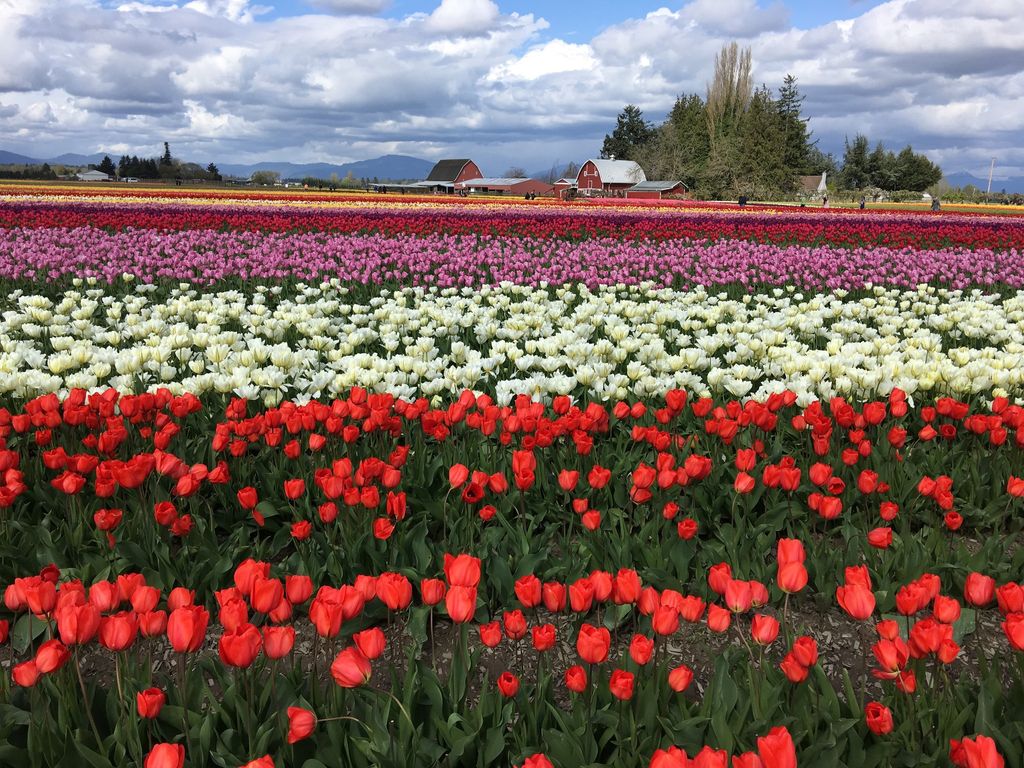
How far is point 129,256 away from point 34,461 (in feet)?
29.5

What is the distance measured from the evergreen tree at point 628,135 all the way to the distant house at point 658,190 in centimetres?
3208

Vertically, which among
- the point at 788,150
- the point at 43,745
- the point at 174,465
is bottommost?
the point at 43,745

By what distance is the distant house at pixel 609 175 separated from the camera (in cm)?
8981

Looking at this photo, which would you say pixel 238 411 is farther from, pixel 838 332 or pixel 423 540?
pixel 838 332

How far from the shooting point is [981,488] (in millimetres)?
3852

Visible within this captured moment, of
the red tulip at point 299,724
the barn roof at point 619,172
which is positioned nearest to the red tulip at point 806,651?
the red tulip at point 299,724

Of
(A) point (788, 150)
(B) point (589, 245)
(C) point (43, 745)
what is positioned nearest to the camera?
(C) point (43, 745)

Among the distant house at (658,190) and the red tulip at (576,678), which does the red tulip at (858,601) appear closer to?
the red tulip at (576,678)

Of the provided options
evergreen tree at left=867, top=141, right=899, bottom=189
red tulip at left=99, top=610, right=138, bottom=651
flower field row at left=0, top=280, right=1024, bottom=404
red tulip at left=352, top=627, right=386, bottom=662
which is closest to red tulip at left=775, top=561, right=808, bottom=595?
red tulip at left=352, top=627, right=386, bottom=662

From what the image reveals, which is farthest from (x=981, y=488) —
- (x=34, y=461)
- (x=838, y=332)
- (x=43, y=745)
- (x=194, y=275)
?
(x=194, y=275)

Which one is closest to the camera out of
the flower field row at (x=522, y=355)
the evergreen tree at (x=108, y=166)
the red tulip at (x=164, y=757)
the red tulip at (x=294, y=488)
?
the red tulip at (x=164, y=757)

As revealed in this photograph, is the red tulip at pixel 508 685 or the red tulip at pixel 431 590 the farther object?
the red tulip at pixel 431 590

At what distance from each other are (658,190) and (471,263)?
64615 mm

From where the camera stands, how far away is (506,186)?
103 meters
